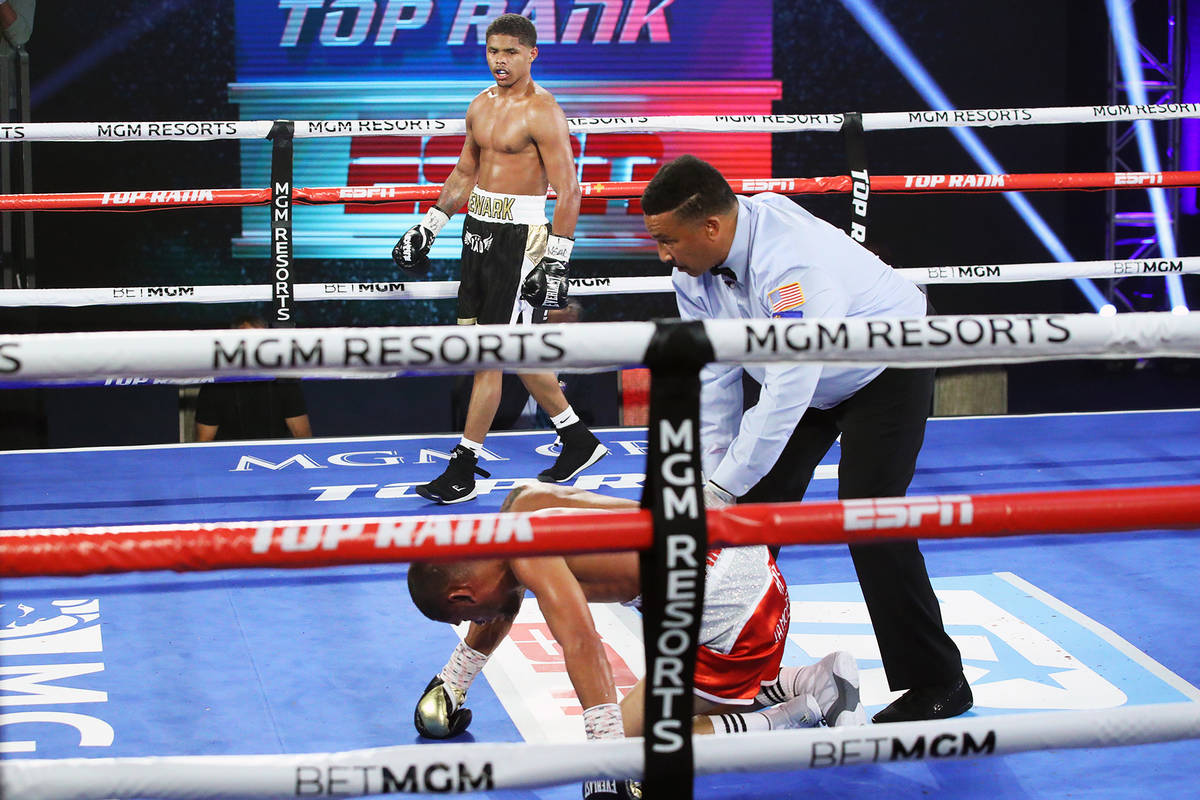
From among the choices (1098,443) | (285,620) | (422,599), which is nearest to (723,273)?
(422,599)

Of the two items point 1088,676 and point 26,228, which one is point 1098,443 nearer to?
point 1088,676

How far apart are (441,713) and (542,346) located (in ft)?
4.24

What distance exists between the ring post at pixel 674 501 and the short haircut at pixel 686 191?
1053 mm

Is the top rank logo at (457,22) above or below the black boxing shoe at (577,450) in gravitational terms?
above

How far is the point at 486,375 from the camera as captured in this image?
431 cm

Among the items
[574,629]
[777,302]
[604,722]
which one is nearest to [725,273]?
[777,302]

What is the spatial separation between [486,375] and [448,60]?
4.16m

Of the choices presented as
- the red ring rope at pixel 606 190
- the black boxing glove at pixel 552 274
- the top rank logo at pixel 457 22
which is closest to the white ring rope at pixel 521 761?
the black boxing glove at pixel 552 274

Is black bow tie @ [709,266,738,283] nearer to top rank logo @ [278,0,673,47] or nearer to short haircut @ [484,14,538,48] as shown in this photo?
short haircut @ [484,14,538,48]

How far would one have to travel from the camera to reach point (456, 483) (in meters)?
4.09

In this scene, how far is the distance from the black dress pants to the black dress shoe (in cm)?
2

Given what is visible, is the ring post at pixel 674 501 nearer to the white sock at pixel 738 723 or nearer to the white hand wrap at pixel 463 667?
the white sock at pixel 738 723

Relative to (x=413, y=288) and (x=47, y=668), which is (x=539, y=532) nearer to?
(x=47, y=668)

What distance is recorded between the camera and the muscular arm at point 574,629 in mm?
2068
